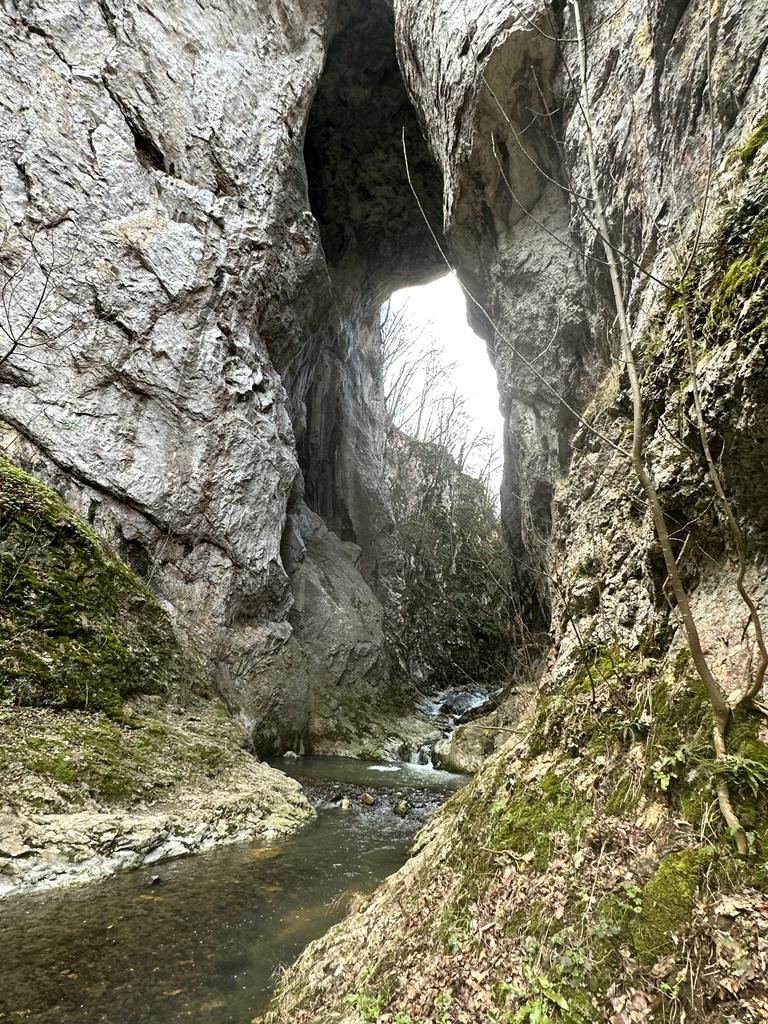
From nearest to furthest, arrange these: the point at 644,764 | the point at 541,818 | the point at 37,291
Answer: the point at 644,764
the point at 541,818
the point at 37,291

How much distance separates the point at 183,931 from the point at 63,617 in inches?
179

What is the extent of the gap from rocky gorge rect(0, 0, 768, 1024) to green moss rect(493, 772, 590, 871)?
0.02 metres

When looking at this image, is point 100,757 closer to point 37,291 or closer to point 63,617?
point 63,617

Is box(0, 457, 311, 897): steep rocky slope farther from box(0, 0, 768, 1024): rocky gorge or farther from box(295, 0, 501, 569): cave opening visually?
box(295, 0, 501, 569): cave opening

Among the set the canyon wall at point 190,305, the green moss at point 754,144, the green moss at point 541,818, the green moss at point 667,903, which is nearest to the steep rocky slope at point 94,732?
the canyon wall at point 190,305

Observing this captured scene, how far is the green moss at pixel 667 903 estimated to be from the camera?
212cm

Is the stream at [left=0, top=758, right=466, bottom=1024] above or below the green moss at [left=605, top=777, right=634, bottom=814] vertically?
below

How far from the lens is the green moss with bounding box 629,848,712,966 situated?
212 centimetres

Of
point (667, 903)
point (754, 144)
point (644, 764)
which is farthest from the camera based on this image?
point (754, 144)

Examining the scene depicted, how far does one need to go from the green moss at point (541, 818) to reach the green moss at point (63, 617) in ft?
19.7

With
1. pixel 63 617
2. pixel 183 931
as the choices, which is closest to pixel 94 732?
pixel 63 617

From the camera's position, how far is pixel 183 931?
4379mm

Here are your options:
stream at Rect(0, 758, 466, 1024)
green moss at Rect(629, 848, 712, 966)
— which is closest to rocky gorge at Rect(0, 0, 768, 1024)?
green moss at Rect(629, 848, 712, 966)

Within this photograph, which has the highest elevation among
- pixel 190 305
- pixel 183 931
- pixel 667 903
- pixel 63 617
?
pixel 190 305
